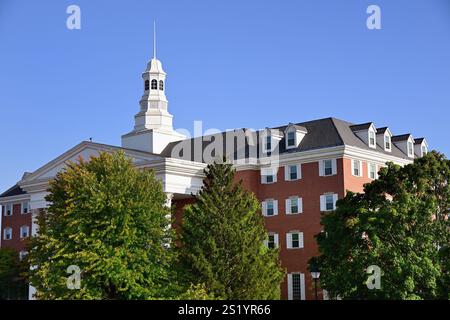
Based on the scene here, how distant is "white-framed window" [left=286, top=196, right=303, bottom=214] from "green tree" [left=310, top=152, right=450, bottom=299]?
47.0ft

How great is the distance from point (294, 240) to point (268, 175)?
5904mm

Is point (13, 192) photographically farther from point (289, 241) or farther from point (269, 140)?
point (289, 241)

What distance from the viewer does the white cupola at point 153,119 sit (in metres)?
64.5

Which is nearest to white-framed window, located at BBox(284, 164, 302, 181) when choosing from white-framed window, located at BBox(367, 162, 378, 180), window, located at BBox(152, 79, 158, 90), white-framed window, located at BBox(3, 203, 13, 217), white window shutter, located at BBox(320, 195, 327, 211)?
white window shutter, located at BBox(320, 195, 327, 211)

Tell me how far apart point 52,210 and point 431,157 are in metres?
22.1

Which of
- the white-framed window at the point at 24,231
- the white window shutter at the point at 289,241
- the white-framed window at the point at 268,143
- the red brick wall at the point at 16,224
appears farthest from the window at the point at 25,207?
the white window shutter at the point at 289,241

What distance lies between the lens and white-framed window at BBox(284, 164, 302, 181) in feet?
182

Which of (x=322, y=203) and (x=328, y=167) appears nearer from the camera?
(x=322, y=203)

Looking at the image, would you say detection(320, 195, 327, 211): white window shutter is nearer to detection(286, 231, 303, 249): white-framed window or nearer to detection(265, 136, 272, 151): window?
detection(286, 231, 303, 249): white-framed window

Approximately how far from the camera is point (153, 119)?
2633 inches

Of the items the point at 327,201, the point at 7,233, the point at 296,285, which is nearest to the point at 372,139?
the point at 327,201

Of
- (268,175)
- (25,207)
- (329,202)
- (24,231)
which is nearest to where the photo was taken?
(329,202)

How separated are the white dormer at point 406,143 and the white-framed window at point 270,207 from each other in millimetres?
12958
